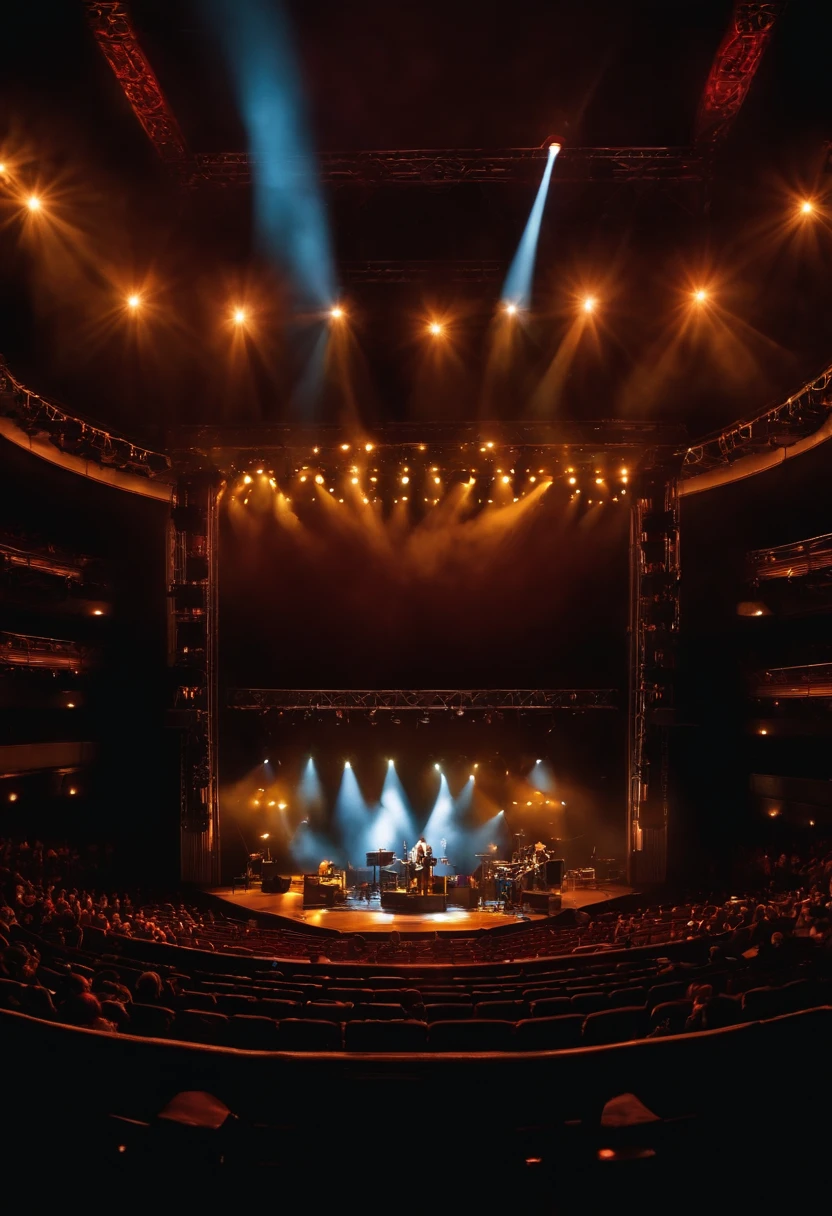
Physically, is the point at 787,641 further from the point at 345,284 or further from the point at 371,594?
the point at 345,284

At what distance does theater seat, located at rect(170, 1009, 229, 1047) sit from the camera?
5.36 metres

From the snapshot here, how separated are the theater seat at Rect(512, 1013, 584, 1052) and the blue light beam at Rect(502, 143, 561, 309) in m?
12.6

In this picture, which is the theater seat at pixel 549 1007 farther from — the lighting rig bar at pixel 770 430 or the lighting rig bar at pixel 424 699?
the lighting rig bar at pixel 424 699

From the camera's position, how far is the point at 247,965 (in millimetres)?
10203

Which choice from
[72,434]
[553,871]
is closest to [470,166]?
[72,434]

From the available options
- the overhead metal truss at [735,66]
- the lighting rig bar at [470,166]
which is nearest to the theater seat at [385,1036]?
the overhead metal truss at [735,66]

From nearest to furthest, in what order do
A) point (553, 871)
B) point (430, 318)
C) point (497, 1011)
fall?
point (497, 1011), point (430, 318), point (553, 871)

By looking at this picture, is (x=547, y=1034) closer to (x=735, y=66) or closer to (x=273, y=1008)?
(x=273, y=1008)

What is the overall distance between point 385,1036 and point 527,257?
13.7 metres

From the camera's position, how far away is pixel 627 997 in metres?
7.37

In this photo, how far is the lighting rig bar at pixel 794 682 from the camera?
17.7 meters

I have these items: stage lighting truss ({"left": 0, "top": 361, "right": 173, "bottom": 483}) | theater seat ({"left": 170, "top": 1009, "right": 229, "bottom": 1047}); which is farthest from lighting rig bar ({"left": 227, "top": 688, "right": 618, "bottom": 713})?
theater seat ({"left": 170, "top": 1009, "right": 229, "bottom": 1047})

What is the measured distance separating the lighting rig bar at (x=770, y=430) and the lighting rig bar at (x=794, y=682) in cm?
518

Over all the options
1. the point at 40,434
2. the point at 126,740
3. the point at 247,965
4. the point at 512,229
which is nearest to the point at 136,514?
the point at 40,434
